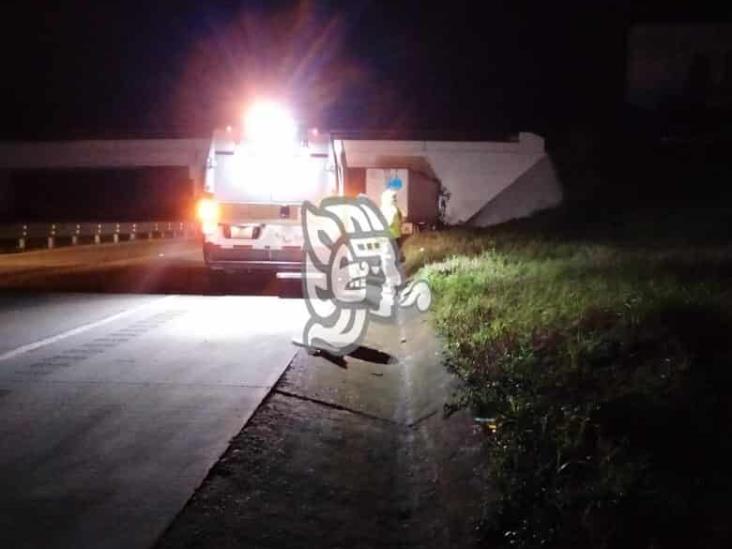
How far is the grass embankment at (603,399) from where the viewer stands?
17.5ft

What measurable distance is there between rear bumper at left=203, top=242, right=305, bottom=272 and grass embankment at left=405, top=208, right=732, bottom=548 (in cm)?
395

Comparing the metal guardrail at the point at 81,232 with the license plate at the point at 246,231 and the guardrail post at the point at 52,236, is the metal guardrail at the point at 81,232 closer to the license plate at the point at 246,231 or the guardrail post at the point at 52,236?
the guardrail post at the point at 52,236

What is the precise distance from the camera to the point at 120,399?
930 cm

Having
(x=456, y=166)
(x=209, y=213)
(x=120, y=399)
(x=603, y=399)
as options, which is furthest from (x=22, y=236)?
(x=603, y=399)

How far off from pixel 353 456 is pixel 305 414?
1.31m

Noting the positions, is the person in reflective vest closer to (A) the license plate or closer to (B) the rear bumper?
(B) the rear bumper

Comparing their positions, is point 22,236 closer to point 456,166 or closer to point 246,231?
point 456,166

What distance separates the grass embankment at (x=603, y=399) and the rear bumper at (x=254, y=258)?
395 centimetres

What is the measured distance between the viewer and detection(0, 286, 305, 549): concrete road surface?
20.4ft

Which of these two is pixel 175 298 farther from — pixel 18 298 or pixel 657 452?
pixel 657 452

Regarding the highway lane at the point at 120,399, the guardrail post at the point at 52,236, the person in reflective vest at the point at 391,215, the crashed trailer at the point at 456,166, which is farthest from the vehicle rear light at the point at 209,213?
the crashed trailer at the point at 456,166

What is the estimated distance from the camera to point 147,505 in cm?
634

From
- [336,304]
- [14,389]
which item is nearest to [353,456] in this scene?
[14,389]

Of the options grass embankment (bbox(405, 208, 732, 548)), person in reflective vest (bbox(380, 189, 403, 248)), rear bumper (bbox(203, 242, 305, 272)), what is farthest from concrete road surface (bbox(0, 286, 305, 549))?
person in reflective vest (bbox(380, 189, 403, 248))
